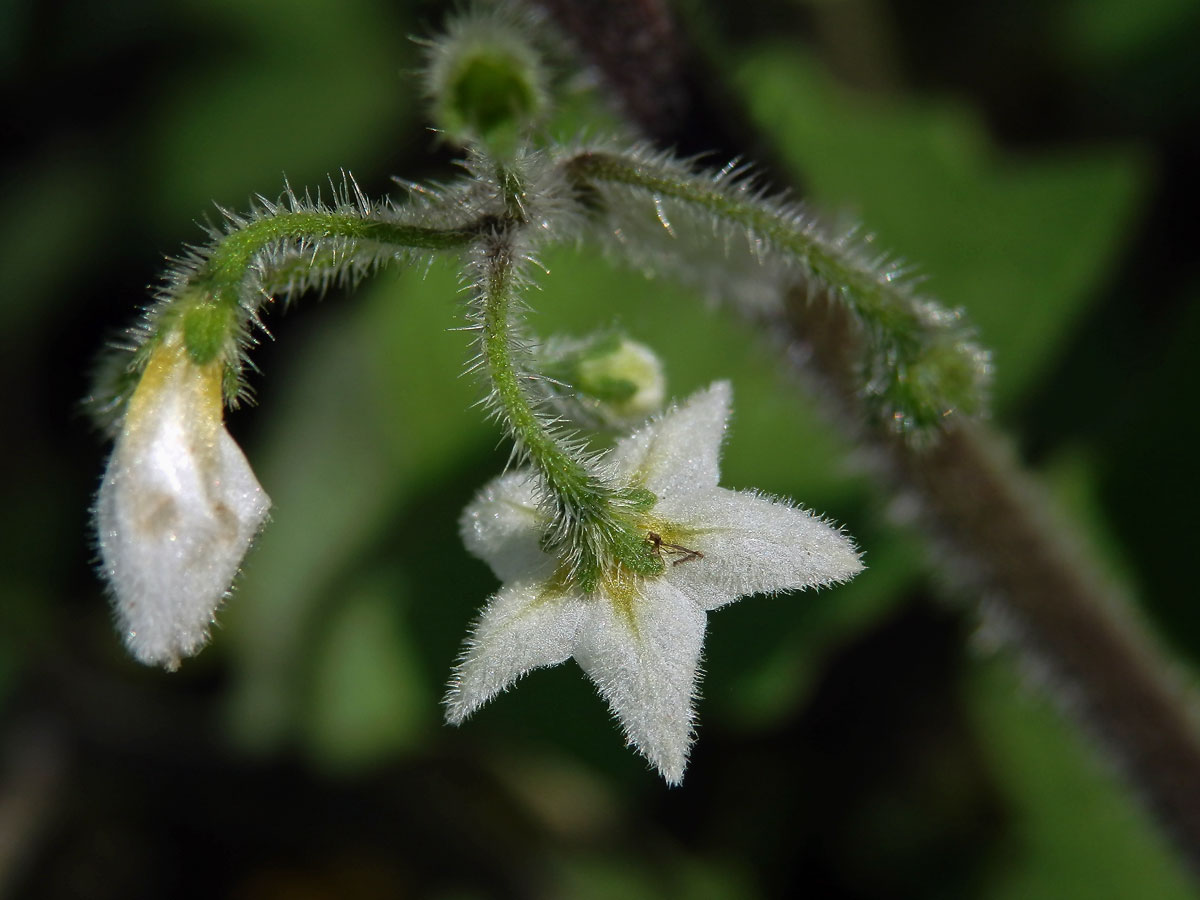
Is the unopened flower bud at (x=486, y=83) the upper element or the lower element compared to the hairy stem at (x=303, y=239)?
upper

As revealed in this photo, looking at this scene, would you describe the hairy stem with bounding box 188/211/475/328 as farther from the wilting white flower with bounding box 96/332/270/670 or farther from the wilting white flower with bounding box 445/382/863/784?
the wilting white flower with bounding box 445/382/863/784

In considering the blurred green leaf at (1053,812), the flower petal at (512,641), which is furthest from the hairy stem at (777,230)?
the blurred green leaf at (1053,812)

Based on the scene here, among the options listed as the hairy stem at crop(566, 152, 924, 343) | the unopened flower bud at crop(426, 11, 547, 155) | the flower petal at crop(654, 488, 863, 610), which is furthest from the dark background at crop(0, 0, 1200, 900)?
the unopened flower bud at crop(426, 11, 547, 155)

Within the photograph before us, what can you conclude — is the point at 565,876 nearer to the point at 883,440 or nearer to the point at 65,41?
the point at 883,440

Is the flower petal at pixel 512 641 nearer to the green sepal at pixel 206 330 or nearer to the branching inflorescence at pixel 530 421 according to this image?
the branching inflorescence at pixel 530 421

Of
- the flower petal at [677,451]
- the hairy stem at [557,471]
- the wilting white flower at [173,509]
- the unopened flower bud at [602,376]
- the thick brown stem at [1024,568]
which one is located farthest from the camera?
the thick brown stem at [1024,568]

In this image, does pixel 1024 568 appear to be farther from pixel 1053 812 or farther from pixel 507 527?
pixel 507 527
